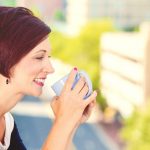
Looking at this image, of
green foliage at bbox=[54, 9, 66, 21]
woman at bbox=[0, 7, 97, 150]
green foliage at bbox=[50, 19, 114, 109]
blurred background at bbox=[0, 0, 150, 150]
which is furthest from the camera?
green foliage at bbox=[54, 9, 66, 21]

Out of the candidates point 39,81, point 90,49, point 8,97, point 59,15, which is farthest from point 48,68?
point 59,15

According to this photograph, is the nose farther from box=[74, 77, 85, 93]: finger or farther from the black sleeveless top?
the black sleeveless top

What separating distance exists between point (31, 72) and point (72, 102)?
0.57 feet

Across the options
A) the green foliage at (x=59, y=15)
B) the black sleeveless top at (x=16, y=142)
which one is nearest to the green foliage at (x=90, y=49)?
the green foliage at (x=59, y=15)

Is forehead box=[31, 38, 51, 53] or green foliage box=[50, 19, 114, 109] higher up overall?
forehead box=[31, 38, 51, 53]

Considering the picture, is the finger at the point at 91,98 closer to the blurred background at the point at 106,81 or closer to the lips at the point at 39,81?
the lips at the point at 39,81

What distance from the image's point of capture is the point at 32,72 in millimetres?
2184

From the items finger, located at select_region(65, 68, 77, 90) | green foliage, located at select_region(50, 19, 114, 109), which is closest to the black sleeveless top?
finger, located at select_region(65, 68, 77, 90)

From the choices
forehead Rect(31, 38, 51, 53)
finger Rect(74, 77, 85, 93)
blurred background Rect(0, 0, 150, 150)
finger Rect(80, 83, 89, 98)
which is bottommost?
blurred background Rect(0, 0, 150, 150)

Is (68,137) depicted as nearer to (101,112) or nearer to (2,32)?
(2,32)

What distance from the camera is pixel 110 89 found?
224 ft

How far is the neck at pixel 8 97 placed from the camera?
7.23ft

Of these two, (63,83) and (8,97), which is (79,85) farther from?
(8,97)

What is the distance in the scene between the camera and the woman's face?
2.18 m
